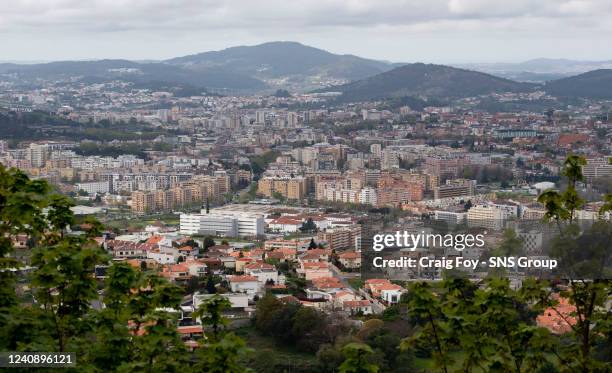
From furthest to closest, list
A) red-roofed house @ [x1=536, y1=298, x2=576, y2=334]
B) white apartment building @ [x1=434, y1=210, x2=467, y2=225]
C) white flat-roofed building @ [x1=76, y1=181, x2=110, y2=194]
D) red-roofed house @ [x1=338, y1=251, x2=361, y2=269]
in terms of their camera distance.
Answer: white flat-roofed building @ [x1=76, y1=181, x2=110, y2=194] → white apartment building @ [x1=434, y1=210, x2=467, y2=225] → red-roofed house @ [x1=338, y1=251, x2=361, y2=269] → red-roofed house @ [x1=536, y1=298, x2=576, y2=334]

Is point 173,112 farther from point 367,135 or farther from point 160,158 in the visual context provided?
point 160,158

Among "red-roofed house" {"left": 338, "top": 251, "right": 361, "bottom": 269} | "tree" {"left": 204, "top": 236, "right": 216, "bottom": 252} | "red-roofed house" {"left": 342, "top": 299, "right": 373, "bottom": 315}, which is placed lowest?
"tree" {"left": 204, "top": 236, "right": 216, "bottom": 252}

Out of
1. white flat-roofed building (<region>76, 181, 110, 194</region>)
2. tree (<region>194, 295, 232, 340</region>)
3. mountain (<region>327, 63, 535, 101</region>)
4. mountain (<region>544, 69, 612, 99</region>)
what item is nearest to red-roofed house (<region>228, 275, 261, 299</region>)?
tree (<region>194, 295, 232, 340</region>)

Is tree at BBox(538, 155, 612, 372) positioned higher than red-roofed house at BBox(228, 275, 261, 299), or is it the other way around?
tree at BBox(538, 155, 612, 372)

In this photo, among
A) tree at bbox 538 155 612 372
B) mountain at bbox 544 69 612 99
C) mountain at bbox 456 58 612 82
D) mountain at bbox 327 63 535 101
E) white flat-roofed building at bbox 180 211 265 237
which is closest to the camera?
tree at bbox 538 155 612 372

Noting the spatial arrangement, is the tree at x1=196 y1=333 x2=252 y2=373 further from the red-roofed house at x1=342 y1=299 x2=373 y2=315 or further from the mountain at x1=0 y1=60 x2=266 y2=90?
the mountain at x1=0 y1=60 x2=266 y2=90

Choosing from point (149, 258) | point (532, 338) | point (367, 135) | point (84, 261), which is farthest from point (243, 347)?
point (367, 135)

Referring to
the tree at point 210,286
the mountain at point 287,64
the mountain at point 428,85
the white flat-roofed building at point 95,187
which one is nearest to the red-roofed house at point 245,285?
the tree at point 210,286
